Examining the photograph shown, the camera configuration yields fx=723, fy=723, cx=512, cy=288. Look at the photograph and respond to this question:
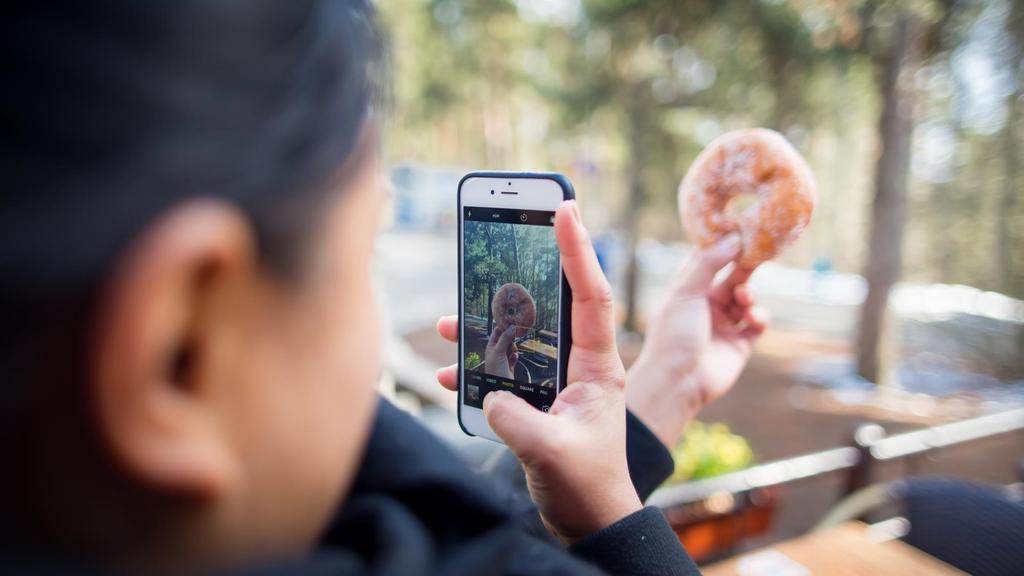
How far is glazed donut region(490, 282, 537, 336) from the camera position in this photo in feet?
3.58

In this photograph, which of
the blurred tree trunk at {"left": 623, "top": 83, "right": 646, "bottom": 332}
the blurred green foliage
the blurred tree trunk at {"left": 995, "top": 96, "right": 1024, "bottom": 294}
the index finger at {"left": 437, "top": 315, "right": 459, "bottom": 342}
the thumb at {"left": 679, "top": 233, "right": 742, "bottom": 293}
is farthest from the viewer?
the blurred tree trunk at {"left": 623, "top": 83, "right": 646, "bottom": 332}

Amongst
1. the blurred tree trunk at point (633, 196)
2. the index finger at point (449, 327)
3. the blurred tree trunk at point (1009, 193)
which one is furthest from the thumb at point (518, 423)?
the blurred tree trunk at point (633, 196)

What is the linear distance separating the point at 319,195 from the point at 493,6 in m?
12.9

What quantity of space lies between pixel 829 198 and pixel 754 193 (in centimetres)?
1273

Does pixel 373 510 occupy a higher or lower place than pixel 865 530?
higher

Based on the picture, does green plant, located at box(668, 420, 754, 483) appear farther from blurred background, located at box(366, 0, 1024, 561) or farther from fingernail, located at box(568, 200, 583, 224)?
fingernail, located at box(568, 200, 583, 224)

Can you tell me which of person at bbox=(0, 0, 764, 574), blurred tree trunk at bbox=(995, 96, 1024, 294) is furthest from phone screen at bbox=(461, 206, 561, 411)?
blurred tree trunk at bbox=(995, 96, 1024, 294)

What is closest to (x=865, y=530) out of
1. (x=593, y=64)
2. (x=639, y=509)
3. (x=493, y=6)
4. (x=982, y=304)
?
(x=639, y=509)

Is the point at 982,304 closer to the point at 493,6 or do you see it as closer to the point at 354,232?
the point at 493,6

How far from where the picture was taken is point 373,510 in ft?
1.99

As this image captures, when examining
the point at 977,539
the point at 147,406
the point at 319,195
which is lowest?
the point at 977,539

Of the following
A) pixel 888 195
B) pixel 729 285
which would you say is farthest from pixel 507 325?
pixel 888 195

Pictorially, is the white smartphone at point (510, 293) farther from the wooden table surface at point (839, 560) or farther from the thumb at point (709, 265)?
the wooden table surface at point (839, 560)

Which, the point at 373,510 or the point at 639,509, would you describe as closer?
the point at 373,510
